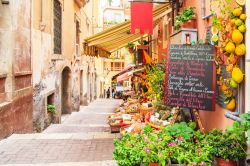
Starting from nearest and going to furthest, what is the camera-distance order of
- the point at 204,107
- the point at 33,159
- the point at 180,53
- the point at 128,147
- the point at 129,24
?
the point at 128,147 → the point at 204,107 → the point at 180,53 → the point at 33,159 → the point at 129,24

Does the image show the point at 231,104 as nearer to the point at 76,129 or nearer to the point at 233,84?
the point at 233,84

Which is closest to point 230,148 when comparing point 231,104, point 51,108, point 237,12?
point 231,104

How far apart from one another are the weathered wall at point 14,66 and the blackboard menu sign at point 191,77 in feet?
15.3

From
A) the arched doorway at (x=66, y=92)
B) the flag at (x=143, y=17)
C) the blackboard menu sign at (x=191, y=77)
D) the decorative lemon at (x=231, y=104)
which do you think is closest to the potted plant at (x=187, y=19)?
the blackboard menu sign at (x=191, y=77)

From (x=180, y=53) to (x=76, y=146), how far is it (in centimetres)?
334

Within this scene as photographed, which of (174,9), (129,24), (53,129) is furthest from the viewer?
(53,129)

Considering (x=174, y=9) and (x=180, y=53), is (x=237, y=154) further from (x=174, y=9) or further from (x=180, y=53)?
(x=174, y=9)

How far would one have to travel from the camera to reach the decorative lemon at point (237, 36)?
4.60 metres

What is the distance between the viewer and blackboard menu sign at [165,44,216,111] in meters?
5.40

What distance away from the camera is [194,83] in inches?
221

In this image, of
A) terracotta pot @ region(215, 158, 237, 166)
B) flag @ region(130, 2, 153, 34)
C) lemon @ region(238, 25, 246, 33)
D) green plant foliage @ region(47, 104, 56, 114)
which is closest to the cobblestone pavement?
terracotta pot @ region(215, 158, 237, 166)

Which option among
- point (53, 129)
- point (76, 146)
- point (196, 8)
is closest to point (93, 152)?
point (76, 146)

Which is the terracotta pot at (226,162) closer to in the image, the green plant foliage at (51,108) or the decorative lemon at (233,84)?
the decorative lemon at (233,84)

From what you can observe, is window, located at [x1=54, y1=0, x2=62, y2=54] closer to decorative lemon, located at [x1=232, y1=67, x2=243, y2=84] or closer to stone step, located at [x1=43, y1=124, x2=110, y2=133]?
stone step, located at [x1=43, y1=124, x2=110, y2=133]
